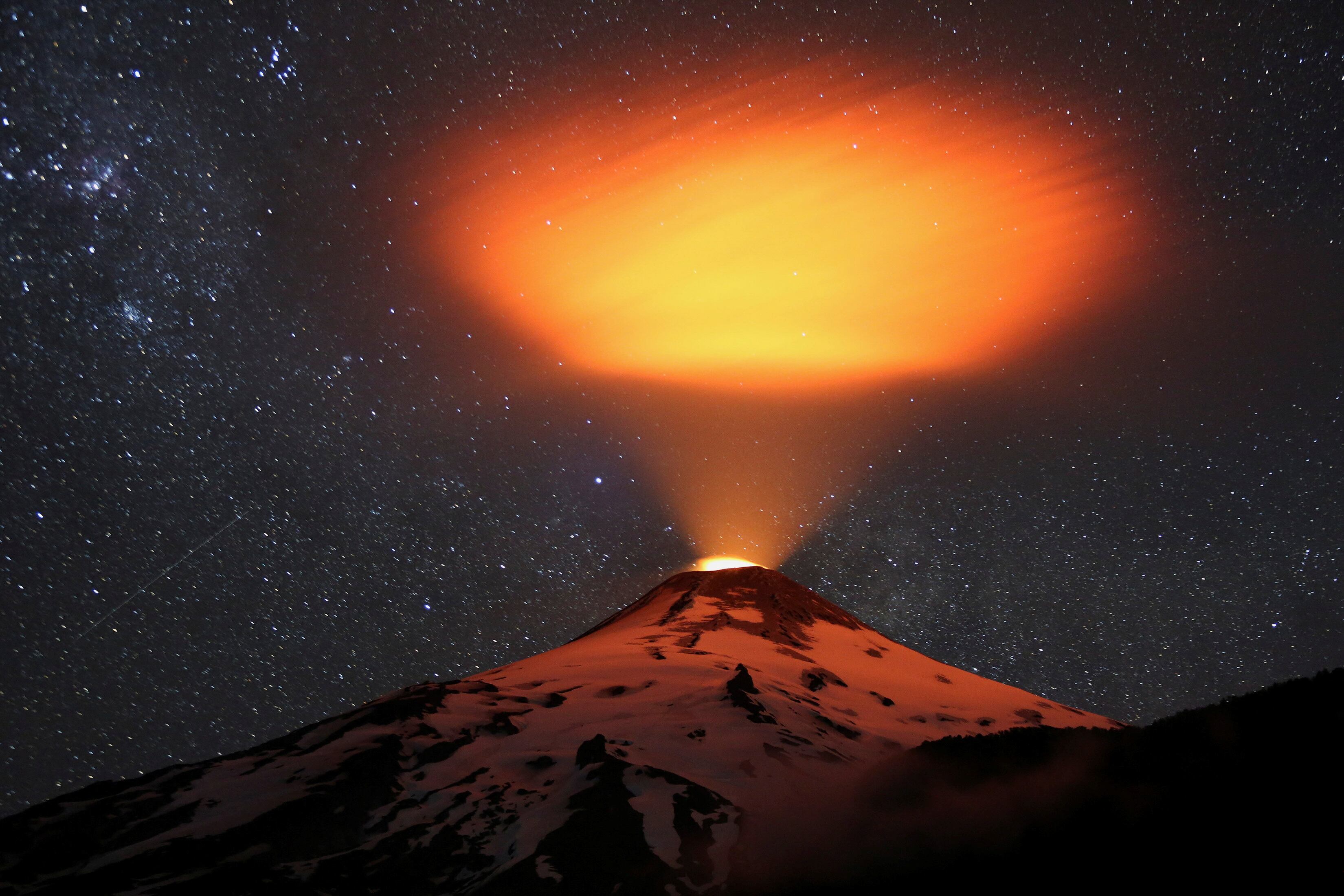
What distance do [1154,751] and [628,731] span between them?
1682 cm

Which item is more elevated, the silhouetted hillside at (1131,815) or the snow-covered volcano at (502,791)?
the snow-covered volcano at (502,791)

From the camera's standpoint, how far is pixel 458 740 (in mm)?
28016

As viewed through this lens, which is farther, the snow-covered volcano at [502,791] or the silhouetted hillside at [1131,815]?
the snow-covered volcano at [502,791]

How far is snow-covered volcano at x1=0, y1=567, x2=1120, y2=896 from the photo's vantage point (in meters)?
18.9

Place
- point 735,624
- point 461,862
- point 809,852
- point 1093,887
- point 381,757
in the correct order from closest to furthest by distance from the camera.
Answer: point 1093,887, point 809,852, point 461,862, point 381,757, point 735,624

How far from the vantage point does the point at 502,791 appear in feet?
76.6

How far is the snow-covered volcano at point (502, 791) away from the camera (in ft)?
61.9

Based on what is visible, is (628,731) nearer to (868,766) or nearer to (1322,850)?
(868,766)

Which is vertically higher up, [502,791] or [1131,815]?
[502,791]

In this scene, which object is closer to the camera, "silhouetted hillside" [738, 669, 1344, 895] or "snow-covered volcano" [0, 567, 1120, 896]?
"silhouetted hillside" [738, 669, 1344, 895]

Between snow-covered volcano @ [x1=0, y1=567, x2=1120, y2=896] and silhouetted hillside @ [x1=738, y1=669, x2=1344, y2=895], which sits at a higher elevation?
snow-covered volcano @ [x1=0, y1=567, x2=1120, y2=896]

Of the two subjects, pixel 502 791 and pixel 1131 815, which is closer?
pixel 1131 815

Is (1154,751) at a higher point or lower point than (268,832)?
lower

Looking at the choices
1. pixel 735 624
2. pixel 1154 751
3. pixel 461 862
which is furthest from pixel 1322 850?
pixel 735 624
